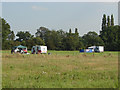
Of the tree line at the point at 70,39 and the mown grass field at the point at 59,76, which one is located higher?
the tree line at the point at 70,39

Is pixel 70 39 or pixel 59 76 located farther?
pixel 70 39

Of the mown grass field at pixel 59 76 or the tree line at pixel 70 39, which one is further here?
the tree line at pixel 70 39

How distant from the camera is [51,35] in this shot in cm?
9494

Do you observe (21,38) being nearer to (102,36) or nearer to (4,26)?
(4,26)

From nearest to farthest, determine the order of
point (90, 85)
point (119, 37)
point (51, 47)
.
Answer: point (90, 85)
point (119, 37)
point (51, 47)

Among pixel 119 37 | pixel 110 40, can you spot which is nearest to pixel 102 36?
pixel 110 40

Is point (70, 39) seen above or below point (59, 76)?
above

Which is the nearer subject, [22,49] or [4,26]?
[22,49]

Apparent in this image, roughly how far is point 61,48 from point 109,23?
30257 mm

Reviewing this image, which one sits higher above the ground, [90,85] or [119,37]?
[119,37]

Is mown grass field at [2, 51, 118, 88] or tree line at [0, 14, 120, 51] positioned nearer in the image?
mown grass field at [2, 51, 118, 88]

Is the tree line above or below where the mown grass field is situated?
above

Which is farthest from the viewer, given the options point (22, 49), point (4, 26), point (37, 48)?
point (4, 26)

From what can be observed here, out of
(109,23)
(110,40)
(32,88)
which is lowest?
(32,88)
